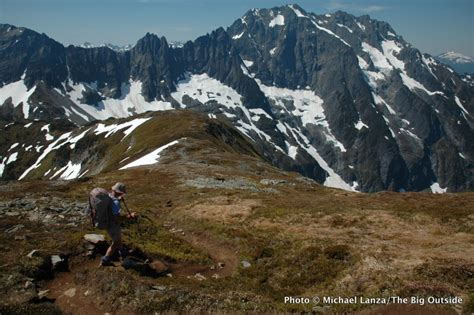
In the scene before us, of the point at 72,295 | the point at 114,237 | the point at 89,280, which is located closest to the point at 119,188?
the point at 114,237

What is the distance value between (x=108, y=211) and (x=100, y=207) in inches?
21.4

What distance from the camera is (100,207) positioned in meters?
21.0

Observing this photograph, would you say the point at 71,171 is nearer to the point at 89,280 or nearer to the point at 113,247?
the point at 113,247

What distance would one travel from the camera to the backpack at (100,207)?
68.4ft

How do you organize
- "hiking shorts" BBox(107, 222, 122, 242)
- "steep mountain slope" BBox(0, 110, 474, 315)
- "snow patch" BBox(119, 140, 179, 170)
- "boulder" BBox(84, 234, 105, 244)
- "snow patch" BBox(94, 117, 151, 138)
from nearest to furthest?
"steep mountain slope" BBox(0, 110, 474, 315), "hiking shorts" BBox(107, 222, 122, 242), "boulder" BBox(84, 234, 105, 244), "snow patch" BBox(119, 140, 179, 170), "snow patch" BBox(94, 117, 151, 138)

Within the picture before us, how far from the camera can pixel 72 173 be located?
163m

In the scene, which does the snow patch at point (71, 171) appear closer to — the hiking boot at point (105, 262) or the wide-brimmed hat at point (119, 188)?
the hiking boot at point (105, 262)

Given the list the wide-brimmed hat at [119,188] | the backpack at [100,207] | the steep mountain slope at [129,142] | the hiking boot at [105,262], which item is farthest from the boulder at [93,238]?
the steep mountain slope at [129,142]

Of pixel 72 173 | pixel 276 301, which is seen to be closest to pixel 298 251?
pixel 276 301

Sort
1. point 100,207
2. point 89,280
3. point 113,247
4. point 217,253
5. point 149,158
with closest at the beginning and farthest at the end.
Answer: point 89,280, point 100,207, point 113,247, point 217,253, point 149,158

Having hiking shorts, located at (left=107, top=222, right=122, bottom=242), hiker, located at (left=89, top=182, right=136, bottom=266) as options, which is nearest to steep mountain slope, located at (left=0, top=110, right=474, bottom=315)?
hiker, located at (left=89, top=182, right=136, bottom=266)

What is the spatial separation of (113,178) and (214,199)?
97.4 feet

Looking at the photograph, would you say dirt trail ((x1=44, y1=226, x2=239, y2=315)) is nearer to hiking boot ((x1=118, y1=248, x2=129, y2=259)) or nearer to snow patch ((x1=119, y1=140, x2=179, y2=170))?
hiking boot ((x1=118, y1=248, x2=129, y2=259))

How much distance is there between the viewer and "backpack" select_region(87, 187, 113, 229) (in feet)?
68.4
